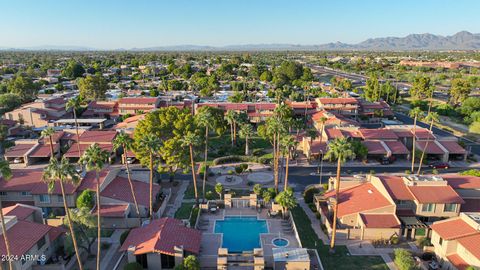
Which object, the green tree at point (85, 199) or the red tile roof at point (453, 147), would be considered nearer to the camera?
the green tree at point (85, 199)

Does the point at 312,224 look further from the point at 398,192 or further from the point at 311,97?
the point at 311,97

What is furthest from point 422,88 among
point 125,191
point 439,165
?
point 125,191

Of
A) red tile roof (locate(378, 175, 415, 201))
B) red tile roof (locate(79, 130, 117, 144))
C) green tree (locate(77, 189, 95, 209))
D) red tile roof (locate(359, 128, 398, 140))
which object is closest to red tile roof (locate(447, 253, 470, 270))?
red tile roof (locate(378, 175, 415, 201))

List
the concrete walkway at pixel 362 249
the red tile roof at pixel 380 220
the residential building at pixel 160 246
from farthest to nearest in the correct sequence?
the red tile roof at pixel 380 220 → the concrete walkway at pixel 362 249 → the residential building at pixel 160 246

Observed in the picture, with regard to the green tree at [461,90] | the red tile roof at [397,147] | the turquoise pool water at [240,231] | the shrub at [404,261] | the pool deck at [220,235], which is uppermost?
the green tree at [461,90]

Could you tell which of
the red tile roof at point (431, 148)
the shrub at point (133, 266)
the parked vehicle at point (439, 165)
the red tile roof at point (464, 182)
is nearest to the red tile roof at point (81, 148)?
the shrub at point (133, 266)

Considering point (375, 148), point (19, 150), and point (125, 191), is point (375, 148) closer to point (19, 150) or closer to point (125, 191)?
point (125, 191)

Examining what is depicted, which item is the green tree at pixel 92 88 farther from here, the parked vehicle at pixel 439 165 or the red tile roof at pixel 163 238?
the parked vehicle at pixel 439 165
